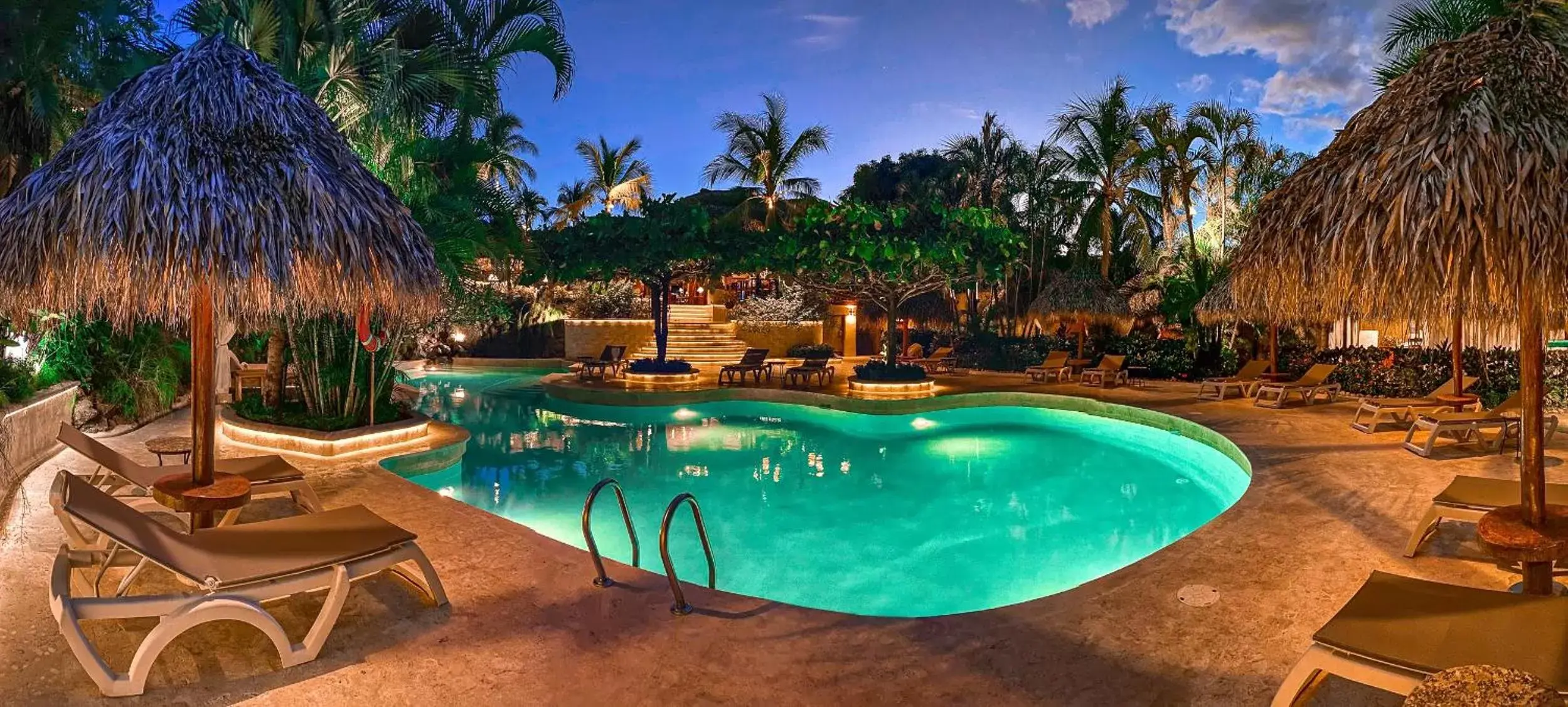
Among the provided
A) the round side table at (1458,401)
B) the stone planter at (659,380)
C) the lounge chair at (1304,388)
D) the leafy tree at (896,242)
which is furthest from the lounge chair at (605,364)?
the round side table at (1458,401)

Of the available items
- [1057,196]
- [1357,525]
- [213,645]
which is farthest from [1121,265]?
[213,645]

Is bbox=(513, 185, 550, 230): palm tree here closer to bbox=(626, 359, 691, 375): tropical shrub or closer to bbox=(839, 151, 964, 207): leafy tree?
bbox=(626, 359, 691, 375): tropical shrub

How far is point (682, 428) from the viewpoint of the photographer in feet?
42.1

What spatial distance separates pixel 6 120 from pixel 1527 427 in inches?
549

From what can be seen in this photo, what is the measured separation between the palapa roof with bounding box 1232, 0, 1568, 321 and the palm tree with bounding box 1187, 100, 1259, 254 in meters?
15.0

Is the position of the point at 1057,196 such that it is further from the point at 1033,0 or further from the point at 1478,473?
the point at 1033,0

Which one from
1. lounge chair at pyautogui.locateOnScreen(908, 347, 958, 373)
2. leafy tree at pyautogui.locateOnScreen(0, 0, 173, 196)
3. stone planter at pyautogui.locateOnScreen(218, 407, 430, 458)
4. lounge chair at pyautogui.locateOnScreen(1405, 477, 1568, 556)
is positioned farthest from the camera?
lounge chair at pyautogui.locateOnScreen(908, 347, 958, 373)

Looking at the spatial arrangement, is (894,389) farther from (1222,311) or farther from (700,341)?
(700,341)

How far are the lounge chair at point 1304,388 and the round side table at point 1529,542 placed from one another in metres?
9.01

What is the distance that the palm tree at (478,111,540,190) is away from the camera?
12258 mm

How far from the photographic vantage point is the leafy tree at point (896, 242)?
13.6 m

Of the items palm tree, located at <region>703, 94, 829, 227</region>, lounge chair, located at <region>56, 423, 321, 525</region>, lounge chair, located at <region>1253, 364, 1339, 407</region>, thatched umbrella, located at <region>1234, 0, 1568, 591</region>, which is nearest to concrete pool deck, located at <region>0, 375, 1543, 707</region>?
lounge chair, located at <region>56, 423, 321, 525</region>

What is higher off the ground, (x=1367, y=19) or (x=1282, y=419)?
(x=1367, y=19)

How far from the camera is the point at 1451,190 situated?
3199 mm
